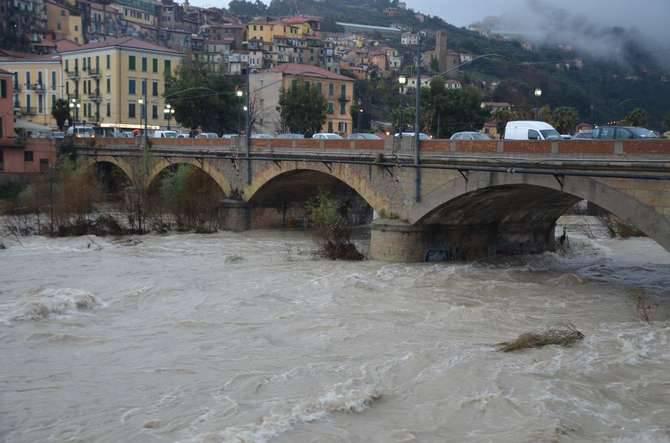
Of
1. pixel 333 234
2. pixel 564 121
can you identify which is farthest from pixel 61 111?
pixel 333 234

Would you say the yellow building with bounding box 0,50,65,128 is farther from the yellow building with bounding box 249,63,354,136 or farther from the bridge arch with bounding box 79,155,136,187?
the bridge arch with bounding box 79,155,136,187

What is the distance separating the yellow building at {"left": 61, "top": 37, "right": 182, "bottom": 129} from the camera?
246 feet

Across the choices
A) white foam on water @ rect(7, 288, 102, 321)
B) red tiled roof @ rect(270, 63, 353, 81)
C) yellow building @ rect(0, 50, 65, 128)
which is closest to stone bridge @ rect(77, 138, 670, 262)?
white foam on water @ rect(7, 288, 102, 321)

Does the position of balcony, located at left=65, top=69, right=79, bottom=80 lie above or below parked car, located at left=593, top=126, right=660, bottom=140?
above

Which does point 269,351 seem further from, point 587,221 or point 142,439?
point 587,221

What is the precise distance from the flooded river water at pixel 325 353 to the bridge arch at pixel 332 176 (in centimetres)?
344

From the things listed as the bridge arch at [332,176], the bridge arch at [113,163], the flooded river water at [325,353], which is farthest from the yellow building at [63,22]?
the flooded river water at [325,353]

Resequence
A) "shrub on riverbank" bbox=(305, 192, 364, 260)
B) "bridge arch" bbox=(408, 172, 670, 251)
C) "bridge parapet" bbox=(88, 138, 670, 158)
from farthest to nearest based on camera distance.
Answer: "shrub on riverbank" bbox=(305, 192, 364, 260) → "bridge parapet" bbox=(88, 138, 670, 158) → "bridge arch" bbox=(408, 172, 670, 251)

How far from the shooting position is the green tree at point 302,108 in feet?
219

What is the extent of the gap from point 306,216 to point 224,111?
29.3 m

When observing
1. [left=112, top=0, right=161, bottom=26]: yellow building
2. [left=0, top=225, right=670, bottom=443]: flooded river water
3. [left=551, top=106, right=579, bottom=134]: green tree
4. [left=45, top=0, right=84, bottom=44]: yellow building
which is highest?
[left=112, top=0, right=161, bottom=26]: yellow building

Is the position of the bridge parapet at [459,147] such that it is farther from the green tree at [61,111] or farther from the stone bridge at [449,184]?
the green tree at [61,111]

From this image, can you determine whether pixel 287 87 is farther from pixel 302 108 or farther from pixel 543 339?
pixel 543 339

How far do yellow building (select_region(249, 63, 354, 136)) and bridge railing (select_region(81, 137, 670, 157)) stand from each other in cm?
2961
